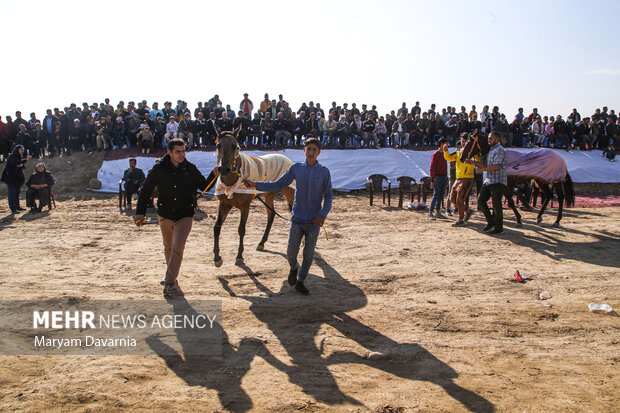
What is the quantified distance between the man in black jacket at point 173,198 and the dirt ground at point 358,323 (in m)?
0.72

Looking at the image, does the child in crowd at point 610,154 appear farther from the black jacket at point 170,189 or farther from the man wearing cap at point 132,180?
the black jacket at point 170,189

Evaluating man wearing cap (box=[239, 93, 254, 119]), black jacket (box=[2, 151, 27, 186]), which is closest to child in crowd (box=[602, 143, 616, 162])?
man wearing cap (box=[239, 93, 254, 119])

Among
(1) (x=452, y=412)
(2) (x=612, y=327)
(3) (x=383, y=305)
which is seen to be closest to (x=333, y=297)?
(3) (x=383, y=305)

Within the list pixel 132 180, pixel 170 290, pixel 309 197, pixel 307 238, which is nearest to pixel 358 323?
pixel 307 238

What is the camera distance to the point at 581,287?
642 cm

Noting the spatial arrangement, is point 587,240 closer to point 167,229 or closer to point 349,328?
point 349,328

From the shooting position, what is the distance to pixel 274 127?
18.5m

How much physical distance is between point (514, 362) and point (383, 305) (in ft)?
6.04

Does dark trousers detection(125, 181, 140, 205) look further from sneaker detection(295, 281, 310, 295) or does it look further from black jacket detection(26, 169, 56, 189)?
sneaker detection(295, 281, 310, 295)

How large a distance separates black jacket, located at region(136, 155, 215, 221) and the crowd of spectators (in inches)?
445

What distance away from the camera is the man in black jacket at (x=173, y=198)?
5.63 metres

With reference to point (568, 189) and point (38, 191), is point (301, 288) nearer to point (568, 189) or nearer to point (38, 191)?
point (568, 189)

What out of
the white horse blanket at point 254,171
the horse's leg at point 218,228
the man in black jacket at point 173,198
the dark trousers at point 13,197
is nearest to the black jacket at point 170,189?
the man in black jacket at point 173,198

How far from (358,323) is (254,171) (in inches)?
145
